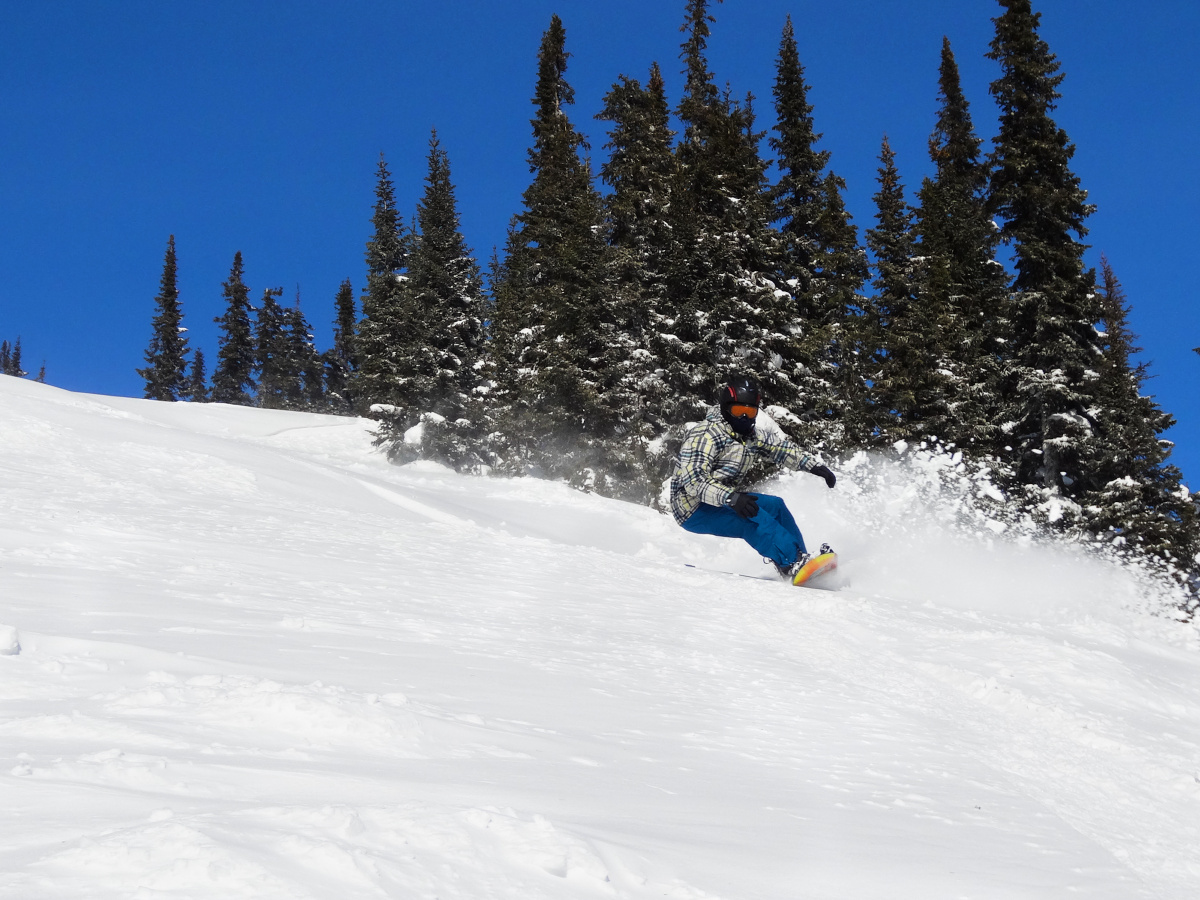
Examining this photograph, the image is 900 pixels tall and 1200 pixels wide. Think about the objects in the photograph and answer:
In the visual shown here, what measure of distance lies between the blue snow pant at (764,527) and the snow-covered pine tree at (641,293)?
1091 cm

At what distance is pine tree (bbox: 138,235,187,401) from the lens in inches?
2296

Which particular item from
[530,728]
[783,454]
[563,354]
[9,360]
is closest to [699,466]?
[783,454]

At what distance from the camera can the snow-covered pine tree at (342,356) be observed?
61.6 meters

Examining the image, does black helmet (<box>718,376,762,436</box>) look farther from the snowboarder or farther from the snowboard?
the snowboard

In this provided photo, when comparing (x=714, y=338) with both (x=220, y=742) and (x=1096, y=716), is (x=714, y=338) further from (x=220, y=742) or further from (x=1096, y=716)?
(x=220, y=742)

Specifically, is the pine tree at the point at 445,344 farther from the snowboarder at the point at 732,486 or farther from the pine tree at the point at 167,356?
the pine tree at the point at 167,356

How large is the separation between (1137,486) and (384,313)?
81.3ft

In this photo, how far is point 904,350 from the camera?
838 inches

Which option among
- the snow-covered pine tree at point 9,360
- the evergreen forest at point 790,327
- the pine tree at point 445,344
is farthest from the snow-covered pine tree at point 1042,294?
the snow-covered pine tree at point 9,360

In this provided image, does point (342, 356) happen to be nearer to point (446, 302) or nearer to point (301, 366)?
point (301, 366)

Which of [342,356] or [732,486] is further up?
[342,356]

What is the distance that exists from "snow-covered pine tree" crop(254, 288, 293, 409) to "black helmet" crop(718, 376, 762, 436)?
57577 mm

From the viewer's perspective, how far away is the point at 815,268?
25344 mm

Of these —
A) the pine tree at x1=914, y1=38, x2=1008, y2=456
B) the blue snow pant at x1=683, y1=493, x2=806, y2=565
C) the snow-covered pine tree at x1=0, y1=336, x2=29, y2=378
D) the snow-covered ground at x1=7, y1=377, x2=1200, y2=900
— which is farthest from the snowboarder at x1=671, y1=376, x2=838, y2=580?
the snow-covered pine tree at x1=0, y1=336, x2=29, y2=378
